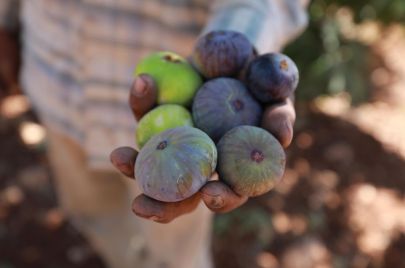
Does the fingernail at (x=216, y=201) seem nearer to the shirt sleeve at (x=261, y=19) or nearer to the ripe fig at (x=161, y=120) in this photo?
the ripe fig at (x=161, y=120)

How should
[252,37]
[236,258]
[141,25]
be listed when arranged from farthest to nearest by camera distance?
[236,258]
[141,25]
[252,37]

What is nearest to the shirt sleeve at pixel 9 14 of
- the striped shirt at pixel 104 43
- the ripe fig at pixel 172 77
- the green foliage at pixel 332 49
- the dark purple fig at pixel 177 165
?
the striped shirt at pixel 104 43

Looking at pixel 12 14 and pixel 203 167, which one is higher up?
pixel 203 167

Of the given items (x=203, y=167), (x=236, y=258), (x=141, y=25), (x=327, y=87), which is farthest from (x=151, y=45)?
(x=327, y=87)

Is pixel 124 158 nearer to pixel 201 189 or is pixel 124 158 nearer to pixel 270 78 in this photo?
pixel 201 189

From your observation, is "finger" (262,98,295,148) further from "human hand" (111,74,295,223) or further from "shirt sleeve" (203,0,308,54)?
"shirt sleeve" (203,0,308,54)

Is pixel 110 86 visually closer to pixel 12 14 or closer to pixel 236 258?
pixel 12 14
